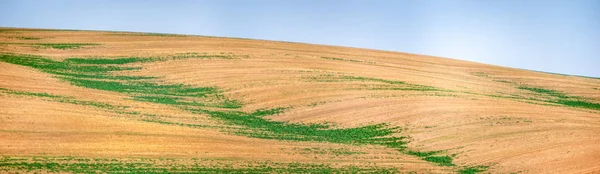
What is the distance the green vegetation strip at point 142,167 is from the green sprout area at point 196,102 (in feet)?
0.64

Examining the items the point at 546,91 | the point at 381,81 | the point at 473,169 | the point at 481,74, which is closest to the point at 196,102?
the point at 381,81

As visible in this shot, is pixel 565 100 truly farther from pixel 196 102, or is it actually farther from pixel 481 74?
pixel 196 102

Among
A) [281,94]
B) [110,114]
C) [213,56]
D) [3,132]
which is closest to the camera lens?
[3,132]

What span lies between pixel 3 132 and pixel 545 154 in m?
19.5

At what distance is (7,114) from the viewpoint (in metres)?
26.9

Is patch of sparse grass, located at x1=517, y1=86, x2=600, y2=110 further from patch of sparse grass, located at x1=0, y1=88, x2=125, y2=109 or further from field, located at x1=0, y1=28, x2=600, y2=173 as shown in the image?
patch of sparse grass, located at x1=0, y1=88, x2=125, y2=109

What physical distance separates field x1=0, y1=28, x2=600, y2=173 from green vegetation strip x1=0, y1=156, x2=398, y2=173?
0.23 feet

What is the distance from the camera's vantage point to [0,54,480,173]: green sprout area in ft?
99.7

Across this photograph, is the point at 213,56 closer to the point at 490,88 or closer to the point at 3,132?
the point at 490,88

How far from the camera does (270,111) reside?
115 feet

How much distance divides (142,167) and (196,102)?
1309cm

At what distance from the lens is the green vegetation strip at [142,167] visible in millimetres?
21781

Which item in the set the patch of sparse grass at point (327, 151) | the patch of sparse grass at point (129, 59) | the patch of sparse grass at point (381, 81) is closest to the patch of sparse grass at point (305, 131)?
the patch of sparse grass at point (327, 151)

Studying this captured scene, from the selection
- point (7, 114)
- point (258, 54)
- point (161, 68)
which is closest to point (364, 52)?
point (258, 54)
